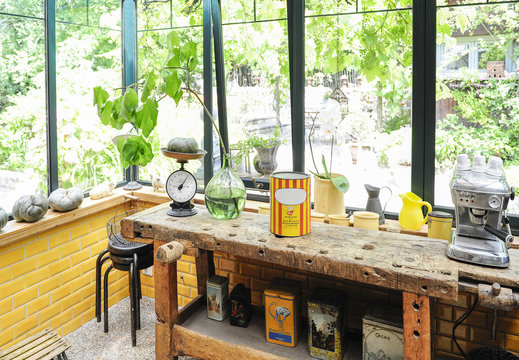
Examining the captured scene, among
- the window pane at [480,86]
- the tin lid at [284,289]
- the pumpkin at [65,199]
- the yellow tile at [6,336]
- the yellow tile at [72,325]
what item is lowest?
the yellow tile at [72,325]

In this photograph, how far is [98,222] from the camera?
321 cm

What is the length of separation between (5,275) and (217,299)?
134cm

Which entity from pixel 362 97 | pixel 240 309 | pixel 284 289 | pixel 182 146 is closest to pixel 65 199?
pixel 182 146

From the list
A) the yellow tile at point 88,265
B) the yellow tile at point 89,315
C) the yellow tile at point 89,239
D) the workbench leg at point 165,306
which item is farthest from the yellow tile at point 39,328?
the workbench leg at point 165,306

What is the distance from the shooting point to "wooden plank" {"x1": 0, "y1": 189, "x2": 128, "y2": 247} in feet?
8.16

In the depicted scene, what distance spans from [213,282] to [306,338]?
62cm

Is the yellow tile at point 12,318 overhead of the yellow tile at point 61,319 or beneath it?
overhead

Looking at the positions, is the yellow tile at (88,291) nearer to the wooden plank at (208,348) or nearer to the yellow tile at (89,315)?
the yellow tile at (89,315)

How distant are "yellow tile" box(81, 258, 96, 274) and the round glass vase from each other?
4.54 feet

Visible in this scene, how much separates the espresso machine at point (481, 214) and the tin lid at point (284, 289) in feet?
2.69

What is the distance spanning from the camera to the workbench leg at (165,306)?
2.19m

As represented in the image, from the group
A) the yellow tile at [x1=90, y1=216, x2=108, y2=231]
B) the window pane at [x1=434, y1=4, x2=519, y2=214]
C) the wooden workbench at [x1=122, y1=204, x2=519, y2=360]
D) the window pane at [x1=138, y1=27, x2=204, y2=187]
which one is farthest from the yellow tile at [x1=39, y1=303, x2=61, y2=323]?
the window pane at [x1=434, y1=4, x2=519, y2=214]

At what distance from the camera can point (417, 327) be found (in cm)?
164

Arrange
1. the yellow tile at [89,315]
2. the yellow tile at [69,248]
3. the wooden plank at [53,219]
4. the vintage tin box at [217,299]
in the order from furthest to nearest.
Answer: the yellow tile at [89,315]
the yellow tile at [69,248]
the wooden plank at [53,219]
the vintage tin box at [217,299]
